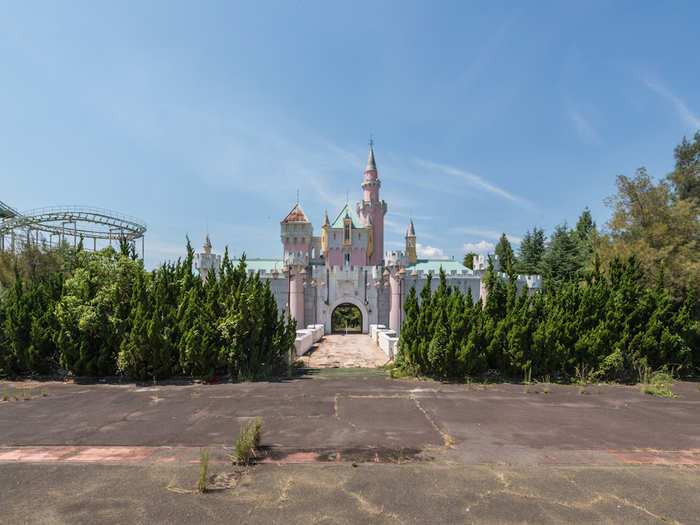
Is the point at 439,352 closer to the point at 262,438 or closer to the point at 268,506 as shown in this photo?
the point at 262,438

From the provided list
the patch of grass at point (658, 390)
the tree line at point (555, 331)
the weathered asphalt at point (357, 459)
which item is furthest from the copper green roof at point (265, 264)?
the patch of grass at point (658, 390)

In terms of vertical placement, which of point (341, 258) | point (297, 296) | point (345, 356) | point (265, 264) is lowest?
point (345, 356)

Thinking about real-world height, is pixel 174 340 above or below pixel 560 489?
above

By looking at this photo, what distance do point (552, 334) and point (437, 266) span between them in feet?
88.6

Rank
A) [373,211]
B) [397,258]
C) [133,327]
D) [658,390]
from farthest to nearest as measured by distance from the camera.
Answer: [373,211], [397,258], [133,327], [658,390]

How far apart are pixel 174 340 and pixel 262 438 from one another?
22.1 ft

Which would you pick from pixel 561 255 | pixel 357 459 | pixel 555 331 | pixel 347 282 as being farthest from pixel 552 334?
pixel 561 255

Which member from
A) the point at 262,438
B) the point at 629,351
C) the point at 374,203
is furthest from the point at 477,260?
the point at 262,438

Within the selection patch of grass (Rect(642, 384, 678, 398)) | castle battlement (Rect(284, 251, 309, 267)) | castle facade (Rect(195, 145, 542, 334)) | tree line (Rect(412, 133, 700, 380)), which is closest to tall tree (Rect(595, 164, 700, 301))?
tree line (Rect(412, 133, 700, 380))

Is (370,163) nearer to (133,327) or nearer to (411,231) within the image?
(411,231)

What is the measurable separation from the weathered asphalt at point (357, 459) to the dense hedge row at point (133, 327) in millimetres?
1868

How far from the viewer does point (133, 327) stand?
36.6ft

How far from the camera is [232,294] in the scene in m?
12.4

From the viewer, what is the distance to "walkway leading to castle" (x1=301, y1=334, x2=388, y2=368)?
16406 mm
